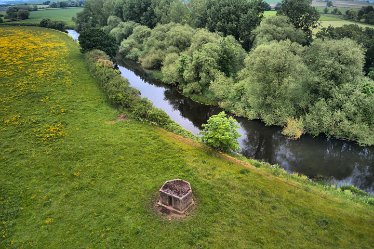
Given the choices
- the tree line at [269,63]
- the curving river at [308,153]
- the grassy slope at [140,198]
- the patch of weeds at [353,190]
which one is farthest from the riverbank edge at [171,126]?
the tree line at [269,63]

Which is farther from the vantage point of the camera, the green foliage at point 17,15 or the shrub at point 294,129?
the green foliage at point 17,15

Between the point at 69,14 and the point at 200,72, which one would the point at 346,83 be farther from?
the point at 69,14

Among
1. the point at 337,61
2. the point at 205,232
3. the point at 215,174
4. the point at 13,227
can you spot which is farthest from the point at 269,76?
the point at 13,227

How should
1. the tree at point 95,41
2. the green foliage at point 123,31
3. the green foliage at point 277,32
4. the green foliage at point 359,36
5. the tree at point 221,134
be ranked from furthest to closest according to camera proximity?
the green foliage at point 123,31, the tree at point 95,41, the green foliage at point 277,32, the green foliage at point 359,36, the tree at point 221,134

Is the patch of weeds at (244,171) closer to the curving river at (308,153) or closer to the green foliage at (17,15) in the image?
the curving river at (308,153)

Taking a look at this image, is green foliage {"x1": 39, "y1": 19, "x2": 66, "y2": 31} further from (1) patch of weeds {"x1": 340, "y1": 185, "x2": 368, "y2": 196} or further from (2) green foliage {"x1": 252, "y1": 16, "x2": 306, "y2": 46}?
(1) patch of weeds {"x1": 340, "y1": 185, "x2": 368, "y2": 196}

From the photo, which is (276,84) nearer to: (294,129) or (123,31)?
(294,129)

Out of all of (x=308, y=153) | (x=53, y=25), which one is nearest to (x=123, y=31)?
(x=53, y=25)

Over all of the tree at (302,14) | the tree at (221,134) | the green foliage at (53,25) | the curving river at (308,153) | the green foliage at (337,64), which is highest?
the tree at (302,14)
